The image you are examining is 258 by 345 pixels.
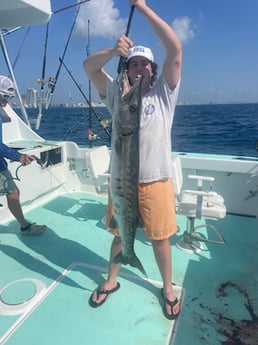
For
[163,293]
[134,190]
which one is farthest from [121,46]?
[163,293]

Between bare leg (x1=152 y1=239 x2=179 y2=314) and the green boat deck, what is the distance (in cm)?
13

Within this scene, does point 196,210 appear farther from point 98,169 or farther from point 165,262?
point 98,169

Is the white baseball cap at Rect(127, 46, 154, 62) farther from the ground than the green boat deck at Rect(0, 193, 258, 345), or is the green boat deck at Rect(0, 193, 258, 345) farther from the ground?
the white baseball cap at Rect(127, 46, 154, 62)

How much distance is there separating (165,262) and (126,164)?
0.91 meters

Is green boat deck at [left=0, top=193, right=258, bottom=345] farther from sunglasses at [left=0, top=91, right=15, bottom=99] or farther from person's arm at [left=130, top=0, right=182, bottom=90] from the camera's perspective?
person's arm at [left=130, top=0, right=182, bottom=90]

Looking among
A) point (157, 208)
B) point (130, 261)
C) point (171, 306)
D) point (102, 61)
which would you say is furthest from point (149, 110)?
point (171, 306)

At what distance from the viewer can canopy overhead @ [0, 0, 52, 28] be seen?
371 cm

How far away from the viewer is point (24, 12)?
3982 millimetres

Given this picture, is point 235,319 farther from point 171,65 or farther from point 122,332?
point 171,65

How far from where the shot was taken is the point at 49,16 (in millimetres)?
4195

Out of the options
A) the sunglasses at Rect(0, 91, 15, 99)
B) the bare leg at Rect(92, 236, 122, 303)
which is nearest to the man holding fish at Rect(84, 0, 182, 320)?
the bare leg at Rect(92, 236, 122, 303)

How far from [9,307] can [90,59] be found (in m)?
2.09

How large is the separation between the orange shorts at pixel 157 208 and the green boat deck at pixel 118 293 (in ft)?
2.40

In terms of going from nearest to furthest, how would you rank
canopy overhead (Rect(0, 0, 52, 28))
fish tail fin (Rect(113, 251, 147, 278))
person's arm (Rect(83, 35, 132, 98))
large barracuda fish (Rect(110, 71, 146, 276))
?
large barracuda fish (Rect(110, 71, 146, 276)) < person's arm (Rect(83, 35, 132, 98)) < fish tail fin (Rect(113, 251, 147, 278)) < canopy overhead (Rect(0, 0, 52, 28))
